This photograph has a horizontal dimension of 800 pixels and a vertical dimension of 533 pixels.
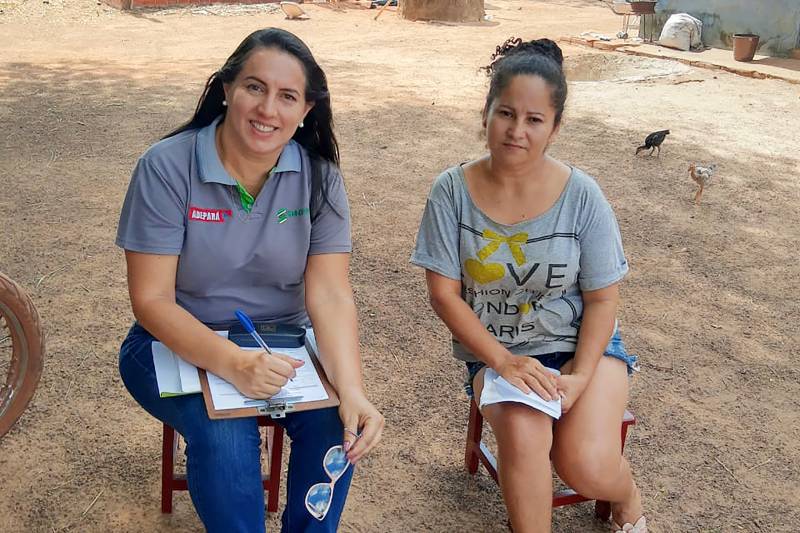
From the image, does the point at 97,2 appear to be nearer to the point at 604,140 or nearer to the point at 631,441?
the point at 604,140

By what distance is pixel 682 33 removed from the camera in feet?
36.9

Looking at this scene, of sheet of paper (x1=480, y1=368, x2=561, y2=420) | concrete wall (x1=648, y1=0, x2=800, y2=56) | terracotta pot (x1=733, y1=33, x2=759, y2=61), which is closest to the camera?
sheet of paper (x1=480, y1=368, x2=561, y2=420)

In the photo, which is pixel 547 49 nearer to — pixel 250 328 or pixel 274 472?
pixel 250 328

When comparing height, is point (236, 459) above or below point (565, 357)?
below

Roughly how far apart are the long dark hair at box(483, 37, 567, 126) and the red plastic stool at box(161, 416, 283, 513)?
3.65ft

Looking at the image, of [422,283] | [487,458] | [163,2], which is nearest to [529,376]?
[487,458]

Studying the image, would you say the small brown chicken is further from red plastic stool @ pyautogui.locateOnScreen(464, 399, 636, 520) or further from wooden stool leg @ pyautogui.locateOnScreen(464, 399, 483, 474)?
wooden stool leg @ pyautogui.locateOnScreen(464, 399, 483, 474)

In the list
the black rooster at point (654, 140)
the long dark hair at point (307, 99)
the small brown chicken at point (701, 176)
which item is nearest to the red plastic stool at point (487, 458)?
the long dark hair at point (307, 99)

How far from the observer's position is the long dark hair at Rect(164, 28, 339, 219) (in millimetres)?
2164

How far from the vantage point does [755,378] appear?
137 inches

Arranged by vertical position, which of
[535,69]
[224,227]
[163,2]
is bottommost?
[224,227]

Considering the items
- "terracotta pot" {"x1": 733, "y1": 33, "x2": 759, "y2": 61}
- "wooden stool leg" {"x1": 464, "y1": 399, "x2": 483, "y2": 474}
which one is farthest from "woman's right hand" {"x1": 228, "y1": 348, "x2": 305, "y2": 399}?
"terracotta pot" {"x1": 733, "y1": 33, "x2": 759, "y2": 61}

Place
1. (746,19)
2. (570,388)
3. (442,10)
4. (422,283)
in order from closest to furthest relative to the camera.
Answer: (570,388), (422,283), (746,19), (442,10)

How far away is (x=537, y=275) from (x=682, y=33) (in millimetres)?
9881
